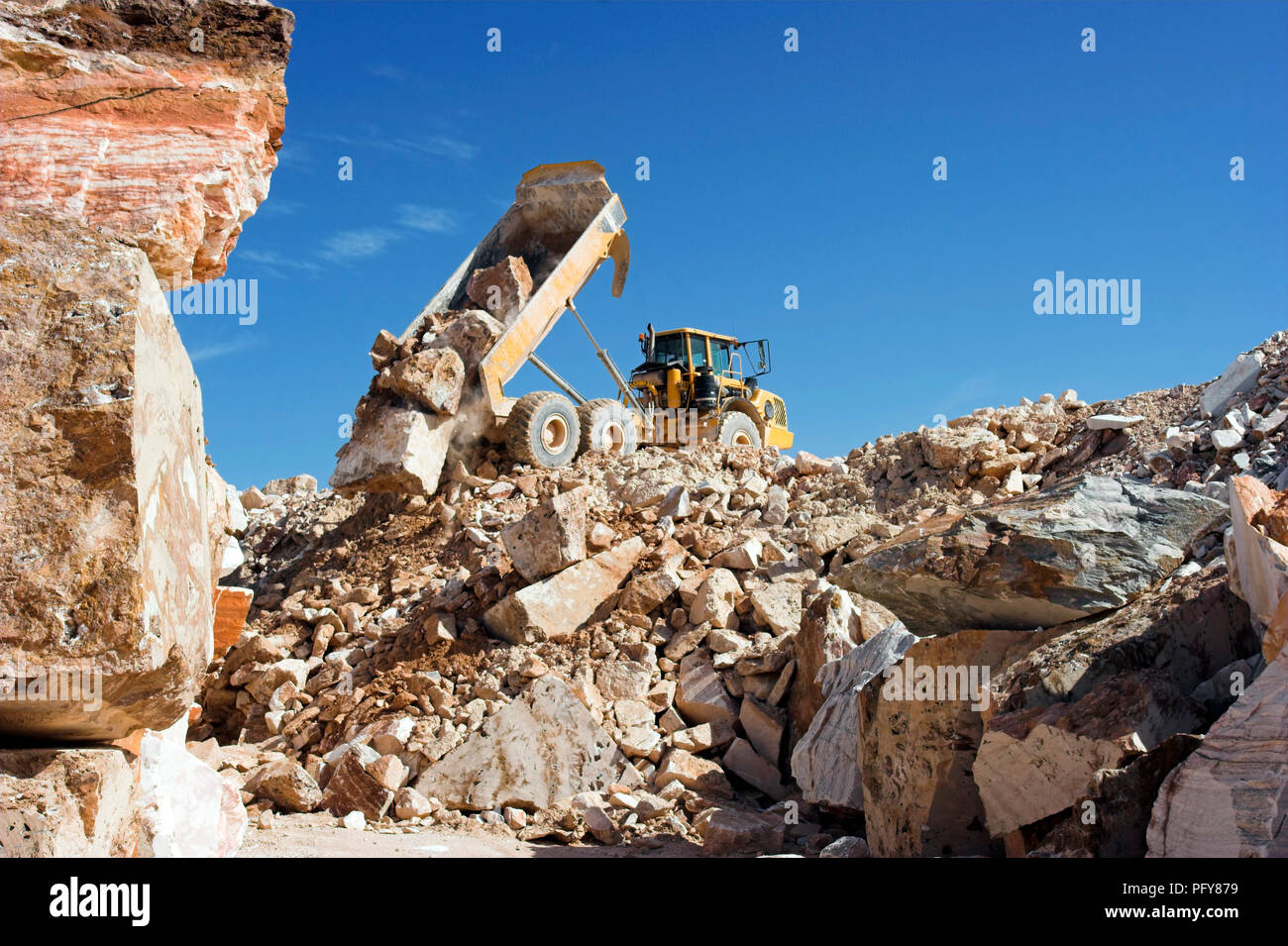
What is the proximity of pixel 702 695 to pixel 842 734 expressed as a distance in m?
1.42

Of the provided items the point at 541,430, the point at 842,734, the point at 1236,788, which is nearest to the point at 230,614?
the point at 842,734

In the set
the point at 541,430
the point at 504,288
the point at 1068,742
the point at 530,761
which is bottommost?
the point at 530,761

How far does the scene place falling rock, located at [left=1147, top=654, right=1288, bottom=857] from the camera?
2537mm

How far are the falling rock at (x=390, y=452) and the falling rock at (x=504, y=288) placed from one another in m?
1.60

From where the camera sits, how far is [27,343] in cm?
227

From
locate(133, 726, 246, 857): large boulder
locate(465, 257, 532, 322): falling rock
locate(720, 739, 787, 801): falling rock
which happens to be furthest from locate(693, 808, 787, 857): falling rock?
locate(465, 257, 532, 322): falling rock

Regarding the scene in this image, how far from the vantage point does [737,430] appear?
43.8 ft

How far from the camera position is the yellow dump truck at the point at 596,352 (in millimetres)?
10695

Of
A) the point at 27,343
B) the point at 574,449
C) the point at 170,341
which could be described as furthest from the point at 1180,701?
the point at 574,449

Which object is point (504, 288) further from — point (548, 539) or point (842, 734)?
point (842, 734)

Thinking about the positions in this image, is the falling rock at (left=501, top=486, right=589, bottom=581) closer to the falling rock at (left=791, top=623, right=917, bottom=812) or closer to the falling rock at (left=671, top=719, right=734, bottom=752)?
the falling rock at (left=671, top=719, right=734, bottom=752)

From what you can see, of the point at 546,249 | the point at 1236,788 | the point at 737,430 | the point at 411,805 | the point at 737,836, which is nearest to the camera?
the point at 1236,788

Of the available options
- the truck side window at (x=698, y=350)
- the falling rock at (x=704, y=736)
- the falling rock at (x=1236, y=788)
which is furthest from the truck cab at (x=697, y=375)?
the falling rock at (x=1236, y=788)
